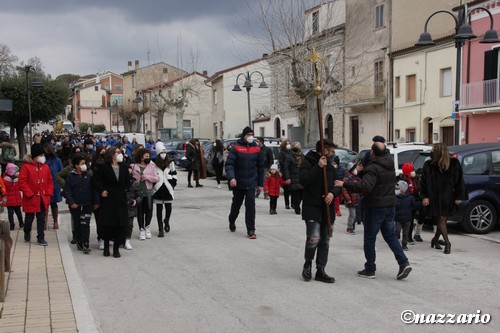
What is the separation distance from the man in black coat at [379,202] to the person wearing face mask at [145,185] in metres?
4.42

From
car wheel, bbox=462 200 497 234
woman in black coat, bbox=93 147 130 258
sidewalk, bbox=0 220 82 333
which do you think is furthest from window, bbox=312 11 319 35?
sidewalk, bbox=0 220 82 333

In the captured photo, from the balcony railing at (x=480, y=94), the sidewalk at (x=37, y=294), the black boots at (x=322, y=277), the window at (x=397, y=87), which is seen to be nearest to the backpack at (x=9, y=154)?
the sidewalk at (x=37, y=294)

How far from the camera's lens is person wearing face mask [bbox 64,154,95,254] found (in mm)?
9523

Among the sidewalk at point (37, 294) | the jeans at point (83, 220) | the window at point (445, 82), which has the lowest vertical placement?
the sidewalk at point (37, 294)

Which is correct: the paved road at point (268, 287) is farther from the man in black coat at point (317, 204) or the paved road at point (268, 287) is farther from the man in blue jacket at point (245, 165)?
the man in blue jacket at point (245, 165)

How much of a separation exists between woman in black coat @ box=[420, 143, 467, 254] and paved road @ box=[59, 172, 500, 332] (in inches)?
24.8

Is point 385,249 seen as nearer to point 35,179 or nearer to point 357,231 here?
point 357,231

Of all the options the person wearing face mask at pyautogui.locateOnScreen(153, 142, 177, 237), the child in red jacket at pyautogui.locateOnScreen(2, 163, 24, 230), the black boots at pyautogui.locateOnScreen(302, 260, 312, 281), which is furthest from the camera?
the child in red jacket at pyautogui.locateOnScreen(2, 163, 24, 230)

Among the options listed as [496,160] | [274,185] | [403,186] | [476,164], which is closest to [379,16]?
[274,185]

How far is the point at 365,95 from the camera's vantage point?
34.6 m

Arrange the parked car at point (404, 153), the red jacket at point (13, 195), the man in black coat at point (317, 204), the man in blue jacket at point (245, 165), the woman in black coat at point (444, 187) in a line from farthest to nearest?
the parked car at point (404, 153)
the red jacket at point (13, 195)
the man in blue jacket at point (245, 165)
the woman in black coat at point (444, 187)
the man in black coat at point (317, 204)

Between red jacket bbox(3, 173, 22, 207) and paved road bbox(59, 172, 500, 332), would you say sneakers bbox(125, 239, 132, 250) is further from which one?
red jacket bbox(3, 173, 22, 207)

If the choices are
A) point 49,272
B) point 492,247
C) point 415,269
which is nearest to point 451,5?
point 492,247

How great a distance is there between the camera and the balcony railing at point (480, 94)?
81.9 ft
